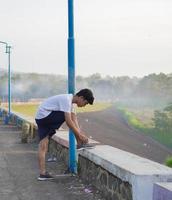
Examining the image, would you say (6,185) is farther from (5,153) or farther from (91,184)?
(5,153)

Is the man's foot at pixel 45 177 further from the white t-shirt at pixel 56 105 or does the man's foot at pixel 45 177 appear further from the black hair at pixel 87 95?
the black hair at pixel 87 95

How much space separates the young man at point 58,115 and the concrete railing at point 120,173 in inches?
18.0

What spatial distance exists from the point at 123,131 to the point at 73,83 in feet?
212

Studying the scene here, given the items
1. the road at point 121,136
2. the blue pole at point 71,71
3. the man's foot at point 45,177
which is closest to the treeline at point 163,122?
the road at point 121,136

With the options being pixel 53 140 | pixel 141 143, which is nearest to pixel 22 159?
pixel 53 140

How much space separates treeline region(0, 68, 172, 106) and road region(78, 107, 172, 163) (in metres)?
23.1

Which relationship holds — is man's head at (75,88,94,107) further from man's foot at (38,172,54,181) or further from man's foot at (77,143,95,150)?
man's foot at (38,172,54,181)

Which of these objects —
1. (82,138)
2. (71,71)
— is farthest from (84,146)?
(71,71)

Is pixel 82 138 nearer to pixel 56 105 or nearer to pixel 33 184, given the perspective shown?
pixel 56 105

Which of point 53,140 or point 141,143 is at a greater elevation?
point 53,140

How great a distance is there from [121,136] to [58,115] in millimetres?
58402

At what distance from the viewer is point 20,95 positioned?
5295 inches

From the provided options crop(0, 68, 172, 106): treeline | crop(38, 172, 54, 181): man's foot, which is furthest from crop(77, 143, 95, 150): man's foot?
crop(0, 68, 172, 106): treeline

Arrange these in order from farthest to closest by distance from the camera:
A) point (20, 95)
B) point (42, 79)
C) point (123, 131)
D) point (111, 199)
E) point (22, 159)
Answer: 1. point (42, 79)
2. point (20, 95)
3. point (123, 131)
4. point (22, 159)
5. point (111, 199)
